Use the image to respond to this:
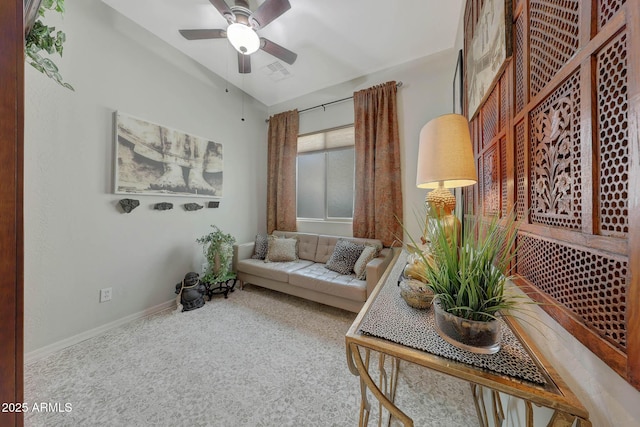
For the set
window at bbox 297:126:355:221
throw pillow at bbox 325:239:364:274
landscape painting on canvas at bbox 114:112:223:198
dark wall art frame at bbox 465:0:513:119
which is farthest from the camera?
window at bbox 297:126:355:221

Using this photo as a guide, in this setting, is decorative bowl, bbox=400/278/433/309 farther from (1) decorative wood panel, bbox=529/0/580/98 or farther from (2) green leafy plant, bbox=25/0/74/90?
(2) green leafy plant, bbox=25/0/74/90

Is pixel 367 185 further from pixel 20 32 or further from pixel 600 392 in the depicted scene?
pixel 20 32

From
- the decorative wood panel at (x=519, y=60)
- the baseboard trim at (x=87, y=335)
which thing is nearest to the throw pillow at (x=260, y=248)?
the baseboard trim at (x=87, y=335)

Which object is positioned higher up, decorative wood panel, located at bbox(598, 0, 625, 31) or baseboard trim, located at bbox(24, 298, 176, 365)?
decorative wood panel, located at bbox(598, 0, 625, 31)

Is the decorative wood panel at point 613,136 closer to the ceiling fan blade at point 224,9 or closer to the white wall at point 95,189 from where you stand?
the ceiling fan blade at point 224,9

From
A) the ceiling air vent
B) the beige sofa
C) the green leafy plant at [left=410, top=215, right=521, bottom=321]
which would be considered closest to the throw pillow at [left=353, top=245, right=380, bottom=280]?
the beige sofa

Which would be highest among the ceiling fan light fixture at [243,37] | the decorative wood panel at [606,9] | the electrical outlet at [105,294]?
the ceiling fan light fixture at [243,37]

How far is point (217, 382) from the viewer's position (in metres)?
1.36

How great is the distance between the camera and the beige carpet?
1141 millimetres

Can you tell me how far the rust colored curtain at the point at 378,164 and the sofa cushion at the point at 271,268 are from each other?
0.97m

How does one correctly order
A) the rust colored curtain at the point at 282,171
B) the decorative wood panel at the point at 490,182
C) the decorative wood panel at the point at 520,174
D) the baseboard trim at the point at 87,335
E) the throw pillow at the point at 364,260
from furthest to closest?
the rust colored curtain at the point at 282,171 → the throw pillow at the point at 364,260 → the baseboard trim at the point at 87,335 → the decorative wood panel at the point at 490,182 → the decorative wood panel at the point at 520,174

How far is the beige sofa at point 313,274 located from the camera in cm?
211

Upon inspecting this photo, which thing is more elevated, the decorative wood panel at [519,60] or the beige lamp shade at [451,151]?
the decorative wood panel at [519,60]

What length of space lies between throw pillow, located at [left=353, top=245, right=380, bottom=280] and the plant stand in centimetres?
162
